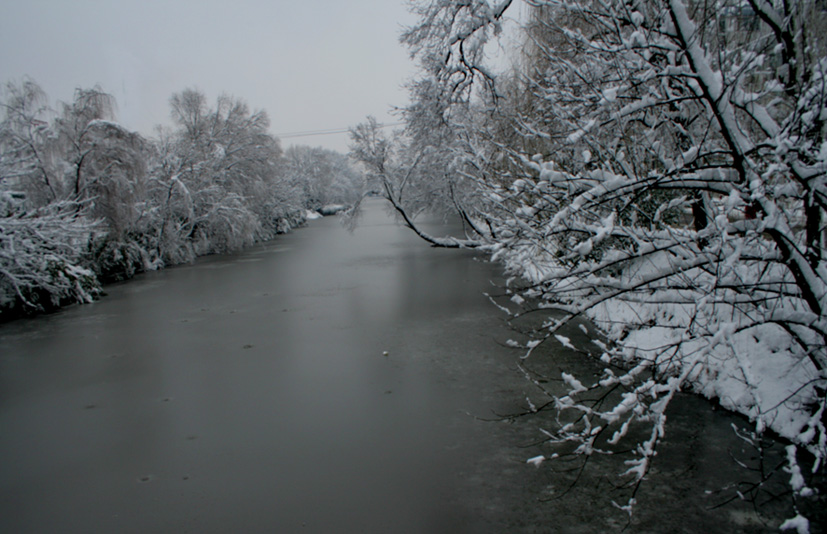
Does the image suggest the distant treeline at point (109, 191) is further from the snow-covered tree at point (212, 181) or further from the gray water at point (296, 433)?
the gray water at point (296, 433)

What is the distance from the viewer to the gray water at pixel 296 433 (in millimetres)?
3639

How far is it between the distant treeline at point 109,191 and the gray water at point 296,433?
1.59 m

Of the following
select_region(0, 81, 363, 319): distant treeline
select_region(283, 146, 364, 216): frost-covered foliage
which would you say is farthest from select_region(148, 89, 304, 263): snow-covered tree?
select_region(283, 146, 364, 216): frost-covered foliage

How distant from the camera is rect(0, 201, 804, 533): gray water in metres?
3.64

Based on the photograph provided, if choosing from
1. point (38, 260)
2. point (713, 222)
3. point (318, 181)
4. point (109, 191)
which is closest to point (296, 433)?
point (713, 222)

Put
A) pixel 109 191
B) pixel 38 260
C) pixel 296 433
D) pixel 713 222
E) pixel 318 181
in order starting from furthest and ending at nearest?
pixel 318 181 → pixel 109 191 → pixel 38 260 → pixel 296 433 → pixel 713 222

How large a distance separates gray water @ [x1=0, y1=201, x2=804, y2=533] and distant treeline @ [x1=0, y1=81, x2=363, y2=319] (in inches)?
62.5

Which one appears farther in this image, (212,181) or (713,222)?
(212,181)

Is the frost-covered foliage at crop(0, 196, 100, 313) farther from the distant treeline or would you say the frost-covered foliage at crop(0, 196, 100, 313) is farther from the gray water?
the gray water

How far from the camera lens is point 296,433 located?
4.99 metres

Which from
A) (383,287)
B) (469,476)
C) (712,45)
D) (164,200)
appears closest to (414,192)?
(383,287)

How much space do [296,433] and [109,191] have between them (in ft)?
39.4

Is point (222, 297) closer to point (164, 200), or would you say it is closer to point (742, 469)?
point (164, 200)

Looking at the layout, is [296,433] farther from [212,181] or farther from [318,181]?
[318,181]
